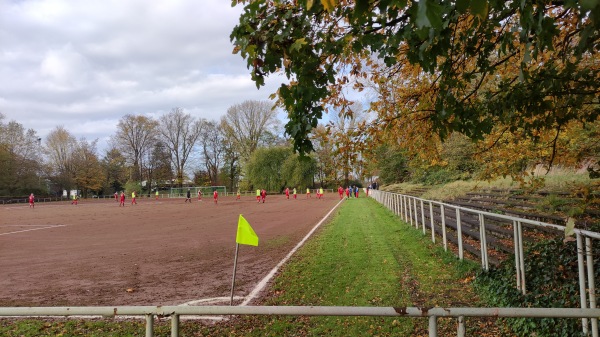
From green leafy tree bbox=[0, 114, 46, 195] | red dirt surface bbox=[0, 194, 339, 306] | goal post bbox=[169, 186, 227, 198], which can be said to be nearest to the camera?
red dirt surface bbox=[0, 194, 339, 306]

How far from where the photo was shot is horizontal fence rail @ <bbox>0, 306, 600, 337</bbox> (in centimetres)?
222

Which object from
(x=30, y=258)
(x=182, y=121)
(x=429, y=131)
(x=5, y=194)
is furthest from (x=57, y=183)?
(x=429, y=131)

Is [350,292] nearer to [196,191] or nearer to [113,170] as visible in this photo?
[196,191]

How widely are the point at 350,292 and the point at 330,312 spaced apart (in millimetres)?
4538

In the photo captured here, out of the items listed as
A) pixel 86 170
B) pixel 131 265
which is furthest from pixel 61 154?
pixel 131 265

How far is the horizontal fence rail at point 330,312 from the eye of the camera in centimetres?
222

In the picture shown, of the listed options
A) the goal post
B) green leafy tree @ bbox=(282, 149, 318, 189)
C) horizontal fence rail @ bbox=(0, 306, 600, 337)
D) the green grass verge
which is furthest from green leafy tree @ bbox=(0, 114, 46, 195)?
horizontal fence rail @ bbox=(0, 306, 600, 337)

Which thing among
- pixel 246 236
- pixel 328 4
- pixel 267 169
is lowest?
pixel 246 236

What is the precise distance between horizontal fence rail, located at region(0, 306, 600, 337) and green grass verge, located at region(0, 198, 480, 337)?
2.82 metres

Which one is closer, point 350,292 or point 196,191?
point 350,292

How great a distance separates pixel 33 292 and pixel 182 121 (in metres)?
75.6

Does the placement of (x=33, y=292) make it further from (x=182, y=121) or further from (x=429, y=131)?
(x=182, y=121)

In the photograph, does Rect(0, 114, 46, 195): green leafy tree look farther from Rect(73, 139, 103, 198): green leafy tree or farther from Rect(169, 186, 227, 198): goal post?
Rect(169, 186, 227, 198): goal post

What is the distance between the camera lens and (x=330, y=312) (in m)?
2.29
